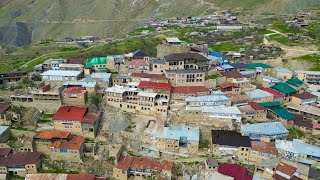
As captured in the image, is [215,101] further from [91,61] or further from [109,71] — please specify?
[91,61]

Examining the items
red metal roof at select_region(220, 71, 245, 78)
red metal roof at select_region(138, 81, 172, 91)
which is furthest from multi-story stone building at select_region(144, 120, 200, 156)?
red metal roof at select_region(220, 71, 245, 78)

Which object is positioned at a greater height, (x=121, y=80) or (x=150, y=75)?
(x=150, y=75)

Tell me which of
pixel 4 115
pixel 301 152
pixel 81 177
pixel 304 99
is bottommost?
pixel 81 177

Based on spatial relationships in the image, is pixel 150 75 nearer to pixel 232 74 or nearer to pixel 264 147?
pixel 232 74

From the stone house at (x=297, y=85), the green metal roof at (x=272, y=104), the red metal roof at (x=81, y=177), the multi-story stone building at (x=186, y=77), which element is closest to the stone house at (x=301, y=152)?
the green metal roof at (x=272, y=104)

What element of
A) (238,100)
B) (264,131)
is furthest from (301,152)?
(238,100)

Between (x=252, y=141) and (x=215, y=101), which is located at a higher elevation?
(x=215, y=101)

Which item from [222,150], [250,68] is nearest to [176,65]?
[250,68]
